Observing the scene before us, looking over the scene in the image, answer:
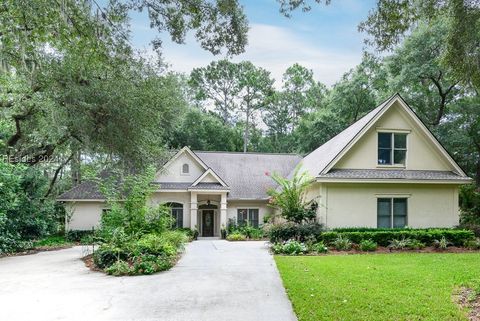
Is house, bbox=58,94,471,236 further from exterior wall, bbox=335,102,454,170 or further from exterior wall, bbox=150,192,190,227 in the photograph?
exterior wall, bbox=150,192,190,227

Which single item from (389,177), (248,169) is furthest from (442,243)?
(248,169)

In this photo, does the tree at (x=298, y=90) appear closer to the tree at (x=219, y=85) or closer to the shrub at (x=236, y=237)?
A: the tree at (x=219, y=85)

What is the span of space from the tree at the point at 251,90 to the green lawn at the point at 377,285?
33008 mm

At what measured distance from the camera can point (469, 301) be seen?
6.46 metres

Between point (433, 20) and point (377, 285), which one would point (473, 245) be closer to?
point (377, 285)

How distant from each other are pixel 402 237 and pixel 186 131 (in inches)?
984

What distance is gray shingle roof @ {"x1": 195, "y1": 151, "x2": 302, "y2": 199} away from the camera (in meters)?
23.0

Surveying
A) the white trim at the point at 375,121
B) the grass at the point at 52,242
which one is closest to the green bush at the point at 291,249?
the white trim at the point at 375,121

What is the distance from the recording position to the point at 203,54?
23.2ft

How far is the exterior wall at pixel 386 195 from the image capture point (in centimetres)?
1612

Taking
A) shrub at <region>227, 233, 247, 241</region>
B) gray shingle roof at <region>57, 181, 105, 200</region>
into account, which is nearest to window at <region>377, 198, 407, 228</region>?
shrub at <region>227, 233, 247, 241</region>

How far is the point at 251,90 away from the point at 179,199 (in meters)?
26.1

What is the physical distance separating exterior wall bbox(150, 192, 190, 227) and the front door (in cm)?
132

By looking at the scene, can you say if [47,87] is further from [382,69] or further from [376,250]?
[382,69]
